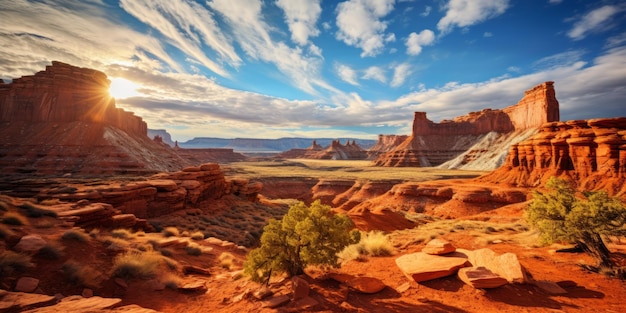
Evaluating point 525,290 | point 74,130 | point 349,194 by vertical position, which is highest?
point 74,130

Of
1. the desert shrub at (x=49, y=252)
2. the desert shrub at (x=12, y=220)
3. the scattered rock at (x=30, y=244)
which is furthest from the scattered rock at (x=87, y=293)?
the desert shrub at (x=12, y=220)

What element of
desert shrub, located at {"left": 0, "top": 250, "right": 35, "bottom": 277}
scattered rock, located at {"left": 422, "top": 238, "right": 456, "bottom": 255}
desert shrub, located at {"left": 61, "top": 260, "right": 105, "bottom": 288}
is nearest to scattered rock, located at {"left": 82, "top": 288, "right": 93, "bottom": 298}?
desert shrub, located at {"left": 61, "top": 260, "right": 105, "bottom": 288}

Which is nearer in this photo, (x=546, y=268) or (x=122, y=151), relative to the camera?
(x=546, y=268)

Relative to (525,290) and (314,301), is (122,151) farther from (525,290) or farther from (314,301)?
(525,290)

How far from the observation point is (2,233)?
28.5 ft

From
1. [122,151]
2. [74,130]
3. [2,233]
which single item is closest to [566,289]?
[2,233]

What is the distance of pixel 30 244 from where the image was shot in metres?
8.59

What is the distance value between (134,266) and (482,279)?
10910 mm

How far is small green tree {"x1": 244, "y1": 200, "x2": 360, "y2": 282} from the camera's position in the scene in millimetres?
7906

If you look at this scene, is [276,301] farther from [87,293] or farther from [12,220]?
[12,220]

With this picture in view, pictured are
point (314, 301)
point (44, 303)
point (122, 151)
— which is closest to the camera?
point (44, 303)

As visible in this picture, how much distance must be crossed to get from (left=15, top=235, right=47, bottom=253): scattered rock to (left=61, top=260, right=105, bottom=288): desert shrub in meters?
1.41

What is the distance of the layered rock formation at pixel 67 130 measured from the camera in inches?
1902

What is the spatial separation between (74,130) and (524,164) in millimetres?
91270
